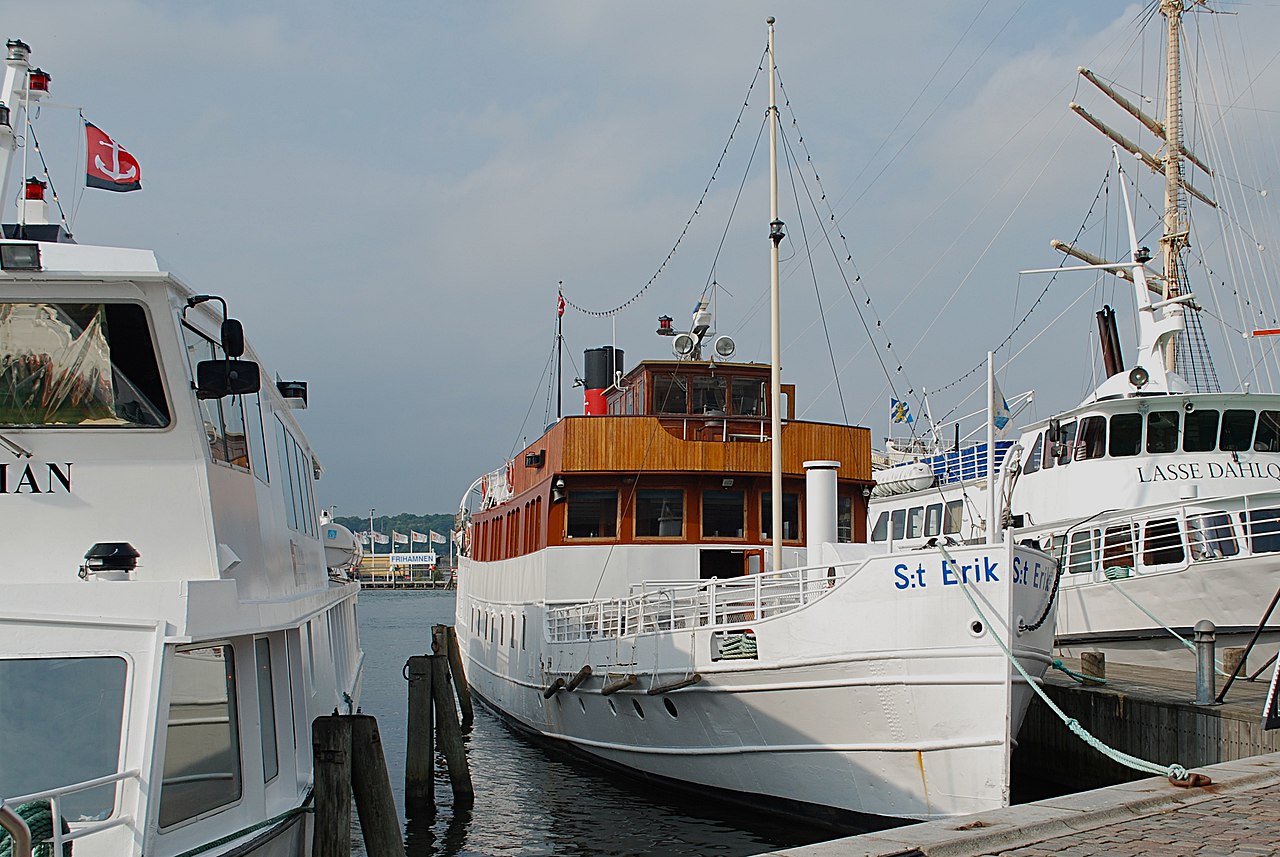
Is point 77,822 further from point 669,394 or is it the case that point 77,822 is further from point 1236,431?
point 1236,431

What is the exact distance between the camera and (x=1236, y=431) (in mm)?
19625

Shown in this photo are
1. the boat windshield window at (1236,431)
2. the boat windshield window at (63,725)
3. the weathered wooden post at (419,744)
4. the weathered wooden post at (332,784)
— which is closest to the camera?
the boat windshield window at (63,725)

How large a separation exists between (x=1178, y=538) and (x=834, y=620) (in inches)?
347

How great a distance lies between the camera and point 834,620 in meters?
11.5

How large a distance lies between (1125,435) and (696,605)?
10352mm

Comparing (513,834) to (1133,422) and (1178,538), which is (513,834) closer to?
(1178,538)

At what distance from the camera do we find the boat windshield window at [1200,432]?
19609mm

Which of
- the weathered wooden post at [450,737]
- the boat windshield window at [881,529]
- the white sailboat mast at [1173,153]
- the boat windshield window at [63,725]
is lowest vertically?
the weathered wooden post at [450,737]

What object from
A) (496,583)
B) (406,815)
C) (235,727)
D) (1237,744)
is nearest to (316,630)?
(235,727)

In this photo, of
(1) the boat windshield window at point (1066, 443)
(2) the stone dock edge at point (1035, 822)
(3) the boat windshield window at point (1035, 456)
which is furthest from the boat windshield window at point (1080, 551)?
(2) the stone dock edge at point (1035, 822)

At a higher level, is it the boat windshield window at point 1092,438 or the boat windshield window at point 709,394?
the boat windshield window at point 709,394

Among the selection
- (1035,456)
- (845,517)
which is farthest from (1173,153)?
(845,517)

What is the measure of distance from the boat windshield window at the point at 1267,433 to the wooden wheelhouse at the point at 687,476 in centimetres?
714

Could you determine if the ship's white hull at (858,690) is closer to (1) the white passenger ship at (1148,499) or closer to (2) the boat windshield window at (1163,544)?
(1) the white passenger ship at (1148,499)
